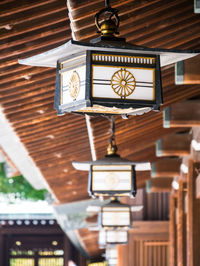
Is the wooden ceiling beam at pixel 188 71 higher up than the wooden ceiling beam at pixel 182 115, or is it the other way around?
the wooden ceiling beam at pixel 182 115

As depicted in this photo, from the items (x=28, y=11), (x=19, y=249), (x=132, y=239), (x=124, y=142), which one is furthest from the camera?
(x=19, y=249)

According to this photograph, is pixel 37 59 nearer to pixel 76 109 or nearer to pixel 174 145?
pixel 76 109

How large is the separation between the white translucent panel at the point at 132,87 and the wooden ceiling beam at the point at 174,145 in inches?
271

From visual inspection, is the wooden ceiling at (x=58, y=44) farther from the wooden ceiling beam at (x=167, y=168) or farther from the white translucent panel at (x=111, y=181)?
the wooden ceiling beam at (x=167, y=168)

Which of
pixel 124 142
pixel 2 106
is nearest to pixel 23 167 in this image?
pixel 124 142

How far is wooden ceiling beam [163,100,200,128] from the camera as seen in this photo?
8680mm

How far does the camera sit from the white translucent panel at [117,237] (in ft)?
46.6

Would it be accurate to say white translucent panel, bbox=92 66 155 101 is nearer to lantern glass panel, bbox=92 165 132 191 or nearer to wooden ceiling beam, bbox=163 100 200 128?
lantern glass panel, bbox=92 165 132 191

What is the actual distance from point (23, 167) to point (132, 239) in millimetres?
5958

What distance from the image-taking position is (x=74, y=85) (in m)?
4.38

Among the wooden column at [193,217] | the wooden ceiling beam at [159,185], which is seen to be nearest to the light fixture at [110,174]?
the wooden column at [193,217]

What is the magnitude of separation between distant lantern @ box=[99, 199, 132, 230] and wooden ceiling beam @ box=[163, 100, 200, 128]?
3.72m

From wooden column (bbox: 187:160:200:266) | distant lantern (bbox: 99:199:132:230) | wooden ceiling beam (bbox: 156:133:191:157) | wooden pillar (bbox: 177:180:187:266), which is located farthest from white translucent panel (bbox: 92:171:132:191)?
wooden pillar (bbox: 177:180:187:266)

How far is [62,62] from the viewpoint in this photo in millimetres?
4516
